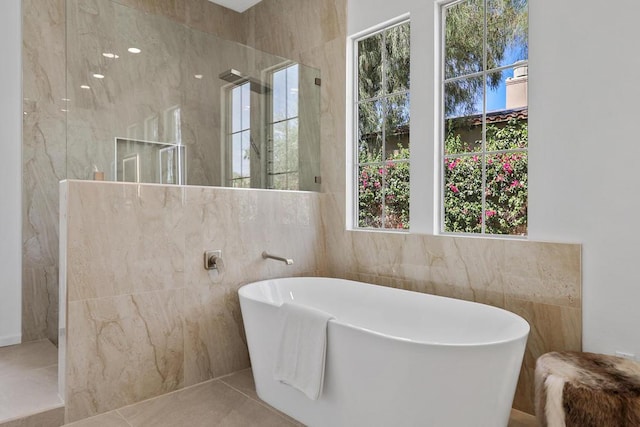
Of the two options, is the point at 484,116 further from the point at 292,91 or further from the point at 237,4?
the point at 237,4

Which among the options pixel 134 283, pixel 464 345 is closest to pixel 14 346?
pixel 134 283

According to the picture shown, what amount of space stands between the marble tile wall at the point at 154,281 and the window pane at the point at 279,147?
208mm

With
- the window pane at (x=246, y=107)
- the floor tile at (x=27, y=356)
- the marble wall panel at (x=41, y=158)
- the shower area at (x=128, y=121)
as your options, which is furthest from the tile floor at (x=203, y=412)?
the window pane at (x=246, y=107)

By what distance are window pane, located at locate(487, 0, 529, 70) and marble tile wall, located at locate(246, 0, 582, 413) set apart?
1094 millimetres

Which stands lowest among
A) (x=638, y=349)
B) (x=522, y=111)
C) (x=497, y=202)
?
(x=638, y=349)

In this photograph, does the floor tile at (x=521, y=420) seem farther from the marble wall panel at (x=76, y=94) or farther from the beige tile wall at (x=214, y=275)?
the marble wall panel at (x=76, y=94)

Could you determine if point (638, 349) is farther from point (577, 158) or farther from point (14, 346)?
point (14, 346)

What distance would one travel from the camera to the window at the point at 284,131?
120 inches

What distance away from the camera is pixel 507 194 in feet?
8.16

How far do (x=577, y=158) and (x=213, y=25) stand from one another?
348 cm

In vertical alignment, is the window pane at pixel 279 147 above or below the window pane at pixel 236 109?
below

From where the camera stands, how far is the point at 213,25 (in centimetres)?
409

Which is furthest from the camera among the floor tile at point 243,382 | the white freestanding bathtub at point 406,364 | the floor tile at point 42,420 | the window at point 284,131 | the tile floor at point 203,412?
the window at point 284,131

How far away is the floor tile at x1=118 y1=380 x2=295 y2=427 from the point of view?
2.16m
